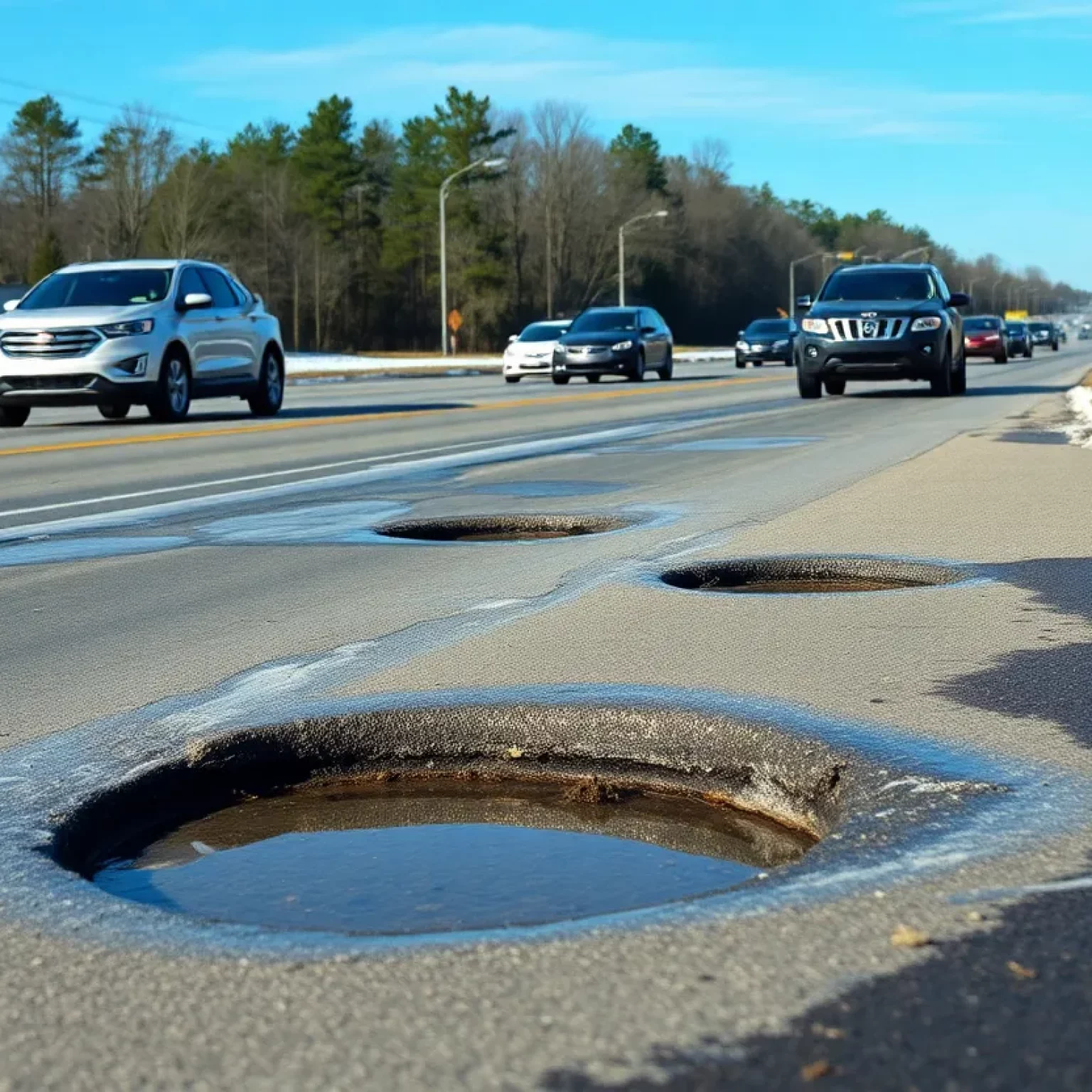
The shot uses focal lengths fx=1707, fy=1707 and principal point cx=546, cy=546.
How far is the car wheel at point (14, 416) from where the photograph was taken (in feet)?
63.3

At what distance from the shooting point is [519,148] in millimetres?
112688

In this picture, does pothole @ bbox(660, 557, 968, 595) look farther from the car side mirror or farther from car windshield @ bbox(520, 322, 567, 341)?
car windshield @ bbox(520, 322, 567, 341)

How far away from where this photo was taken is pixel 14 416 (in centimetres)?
1934

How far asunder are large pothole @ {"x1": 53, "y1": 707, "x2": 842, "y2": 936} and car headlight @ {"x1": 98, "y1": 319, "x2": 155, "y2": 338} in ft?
47.8

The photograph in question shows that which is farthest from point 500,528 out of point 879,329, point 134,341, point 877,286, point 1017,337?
point 1017,337

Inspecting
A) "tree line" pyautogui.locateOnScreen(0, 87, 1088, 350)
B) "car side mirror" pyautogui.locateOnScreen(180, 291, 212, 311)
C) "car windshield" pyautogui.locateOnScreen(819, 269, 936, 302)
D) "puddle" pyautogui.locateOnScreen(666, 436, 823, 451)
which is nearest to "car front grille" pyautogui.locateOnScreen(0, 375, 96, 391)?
"car side mirror" pyautogui.locateOnScreen(180, 291, 212, 311)

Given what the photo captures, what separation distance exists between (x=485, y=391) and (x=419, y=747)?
26.8 m

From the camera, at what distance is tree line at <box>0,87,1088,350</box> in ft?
308

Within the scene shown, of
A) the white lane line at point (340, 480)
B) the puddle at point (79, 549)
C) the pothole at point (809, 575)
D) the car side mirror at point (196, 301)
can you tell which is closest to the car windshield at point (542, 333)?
the car side mirror at point (196, 301)

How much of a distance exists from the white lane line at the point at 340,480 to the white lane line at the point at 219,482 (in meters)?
0.29

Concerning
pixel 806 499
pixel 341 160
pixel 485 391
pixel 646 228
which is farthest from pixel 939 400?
pixel 646 228

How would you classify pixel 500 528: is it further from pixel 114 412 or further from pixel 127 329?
pixel 114 412

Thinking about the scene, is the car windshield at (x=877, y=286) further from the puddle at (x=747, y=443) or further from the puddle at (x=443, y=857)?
the puddle at (x=443, y=857)

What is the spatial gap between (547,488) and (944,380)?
46.4 ft
